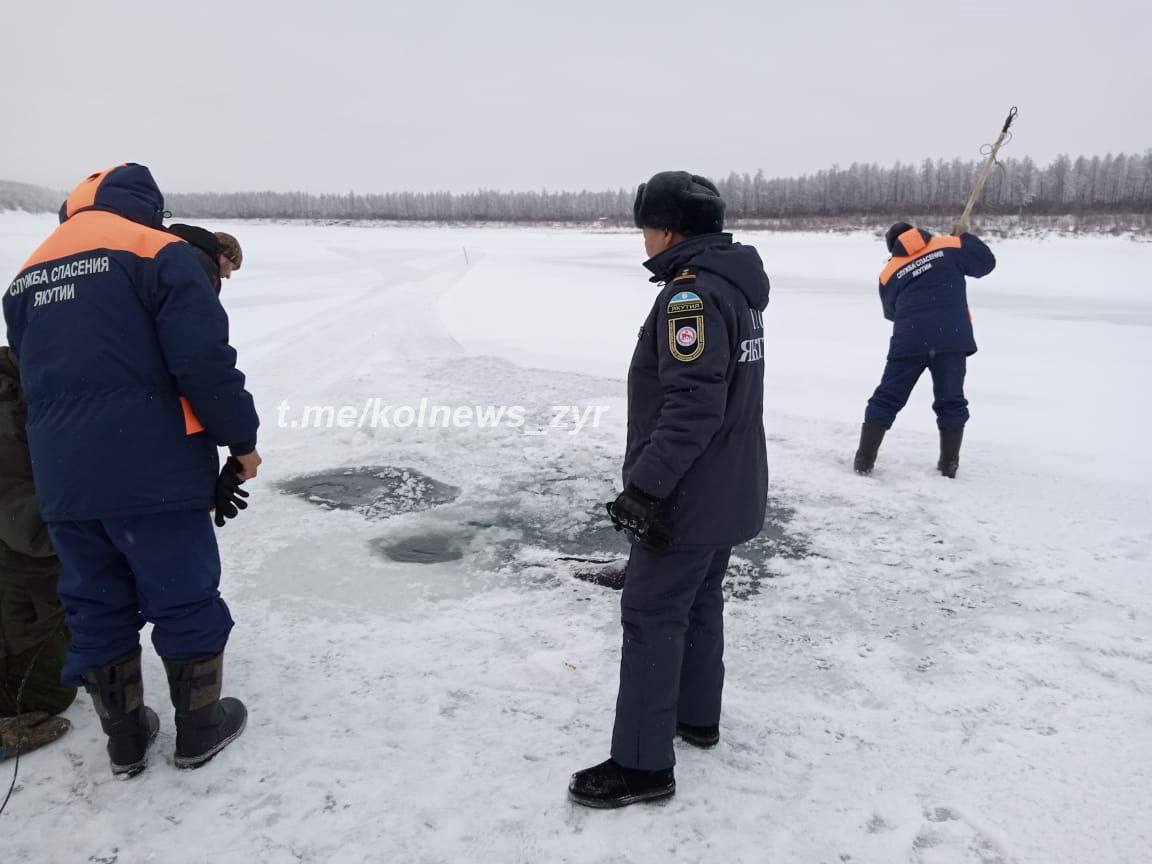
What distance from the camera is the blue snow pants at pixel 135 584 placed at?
7.42 ft

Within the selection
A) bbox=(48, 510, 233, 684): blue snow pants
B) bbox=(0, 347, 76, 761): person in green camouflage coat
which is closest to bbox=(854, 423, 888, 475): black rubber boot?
bbox=(48, 510, 233, 684): blue snow pants

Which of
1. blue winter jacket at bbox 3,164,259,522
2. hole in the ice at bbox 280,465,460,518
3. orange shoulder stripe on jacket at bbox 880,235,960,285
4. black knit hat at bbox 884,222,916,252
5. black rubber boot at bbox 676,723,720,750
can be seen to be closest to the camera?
blue winter jacket at bbox 3,164,259,522

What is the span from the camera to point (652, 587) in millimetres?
2232

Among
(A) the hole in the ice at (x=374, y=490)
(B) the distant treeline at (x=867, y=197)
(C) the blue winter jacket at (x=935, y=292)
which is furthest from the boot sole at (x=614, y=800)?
(B) the distant treeline at (x=867, y=197)

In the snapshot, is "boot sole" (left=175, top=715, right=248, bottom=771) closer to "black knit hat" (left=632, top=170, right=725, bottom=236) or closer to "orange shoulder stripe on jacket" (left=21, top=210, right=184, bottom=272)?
"orange shoulder stripe on jacket" (left=21, top=210, right=184, bottom=272)

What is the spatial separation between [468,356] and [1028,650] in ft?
24.7

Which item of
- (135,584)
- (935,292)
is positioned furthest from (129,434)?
(935,292)

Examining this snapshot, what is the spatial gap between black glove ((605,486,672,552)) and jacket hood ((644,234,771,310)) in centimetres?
65

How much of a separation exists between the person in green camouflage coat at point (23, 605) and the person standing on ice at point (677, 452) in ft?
6.03

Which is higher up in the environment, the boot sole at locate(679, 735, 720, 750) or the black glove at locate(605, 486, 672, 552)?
the black glove at locate(605, 486, 672, 552)

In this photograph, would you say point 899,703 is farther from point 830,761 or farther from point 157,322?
point 157,322

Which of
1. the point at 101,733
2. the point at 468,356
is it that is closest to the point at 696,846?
the point at 101,733

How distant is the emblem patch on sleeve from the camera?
6.69 ft

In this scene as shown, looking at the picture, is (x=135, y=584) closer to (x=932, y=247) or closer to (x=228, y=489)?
(x=228, y=489)
